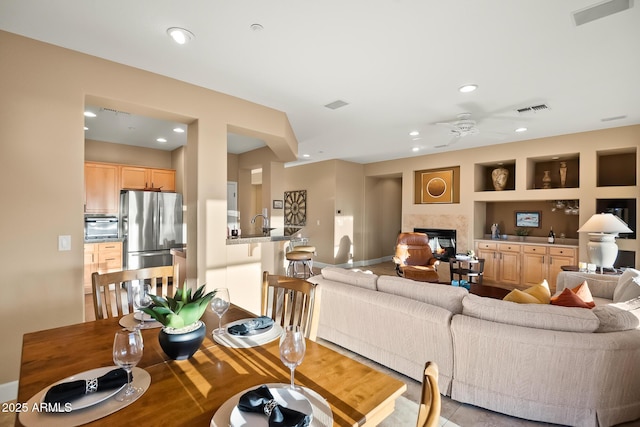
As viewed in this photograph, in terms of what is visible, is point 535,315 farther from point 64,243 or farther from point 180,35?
point 64,243

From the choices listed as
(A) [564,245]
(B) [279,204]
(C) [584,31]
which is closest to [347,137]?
(B) [279,204]

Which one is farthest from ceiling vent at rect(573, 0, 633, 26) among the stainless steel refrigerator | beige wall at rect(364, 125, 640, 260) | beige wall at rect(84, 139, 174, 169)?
beige wall at rect(84, 139, 174, 169)

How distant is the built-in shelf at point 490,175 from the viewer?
20.8ft

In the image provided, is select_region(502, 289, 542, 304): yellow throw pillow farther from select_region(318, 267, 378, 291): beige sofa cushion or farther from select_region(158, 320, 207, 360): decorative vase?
select_region(158, 320, 207, 360): decorative vase

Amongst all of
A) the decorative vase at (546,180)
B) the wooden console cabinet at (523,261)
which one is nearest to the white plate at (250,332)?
the wooden console cabinet at (523,261)

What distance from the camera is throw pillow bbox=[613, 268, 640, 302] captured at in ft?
8.60

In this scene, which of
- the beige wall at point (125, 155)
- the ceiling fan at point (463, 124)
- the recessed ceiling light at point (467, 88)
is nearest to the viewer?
the recessed ceiling light at point (467, 88)

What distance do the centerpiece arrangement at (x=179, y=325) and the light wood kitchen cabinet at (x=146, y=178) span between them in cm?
515

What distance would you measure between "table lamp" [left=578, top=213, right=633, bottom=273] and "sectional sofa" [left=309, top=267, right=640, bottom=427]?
173 centimetres

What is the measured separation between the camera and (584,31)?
227 centimetres

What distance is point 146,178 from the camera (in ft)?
18.9

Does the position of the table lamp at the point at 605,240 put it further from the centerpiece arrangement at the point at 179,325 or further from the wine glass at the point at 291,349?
the centerpiece arrangement at the point at 179,325

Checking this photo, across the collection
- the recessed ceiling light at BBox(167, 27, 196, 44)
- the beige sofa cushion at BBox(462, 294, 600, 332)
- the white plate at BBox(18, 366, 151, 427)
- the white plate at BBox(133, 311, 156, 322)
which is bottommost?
the beige sofa cushion at BBox(462, 294, 600, 332)

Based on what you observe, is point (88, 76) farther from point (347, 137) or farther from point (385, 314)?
point (347, 137)
